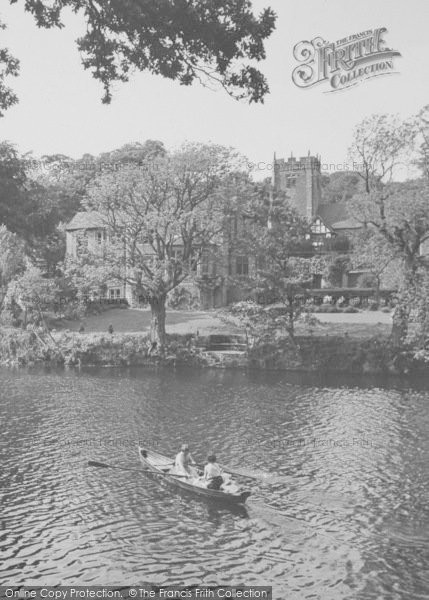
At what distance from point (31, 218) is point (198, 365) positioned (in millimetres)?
35019

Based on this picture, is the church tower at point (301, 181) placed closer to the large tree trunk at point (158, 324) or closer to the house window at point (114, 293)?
the house window at point (114, 293)

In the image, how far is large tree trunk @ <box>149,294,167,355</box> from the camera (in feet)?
186

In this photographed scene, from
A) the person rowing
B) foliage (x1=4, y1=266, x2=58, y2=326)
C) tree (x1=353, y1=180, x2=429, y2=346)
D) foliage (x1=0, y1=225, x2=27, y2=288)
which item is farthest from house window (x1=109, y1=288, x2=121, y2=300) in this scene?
the person rowing

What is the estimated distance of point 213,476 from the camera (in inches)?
961

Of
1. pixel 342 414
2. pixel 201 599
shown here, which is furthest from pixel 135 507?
pixel 342 414

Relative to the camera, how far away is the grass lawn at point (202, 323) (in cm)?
6050

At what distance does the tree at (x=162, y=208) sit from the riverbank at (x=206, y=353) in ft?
19.1

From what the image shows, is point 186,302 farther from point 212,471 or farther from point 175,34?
point 175,34

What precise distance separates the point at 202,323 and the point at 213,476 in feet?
140

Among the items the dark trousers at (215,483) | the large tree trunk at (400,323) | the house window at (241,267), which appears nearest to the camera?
the dark trousers at (215,483)

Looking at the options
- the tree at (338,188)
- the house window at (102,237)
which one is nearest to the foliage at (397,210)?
the house window at (102,237)

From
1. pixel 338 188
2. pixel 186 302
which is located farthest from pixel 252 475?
pixel 338 188

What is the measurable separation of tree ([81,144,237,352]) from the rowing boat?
2684 centimetres

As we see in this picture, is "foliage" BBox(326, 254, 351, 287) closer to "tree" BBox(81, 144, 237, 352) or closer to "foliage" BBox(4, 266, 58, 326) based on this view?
"tree" BBox(81, 144, 237, 352)
